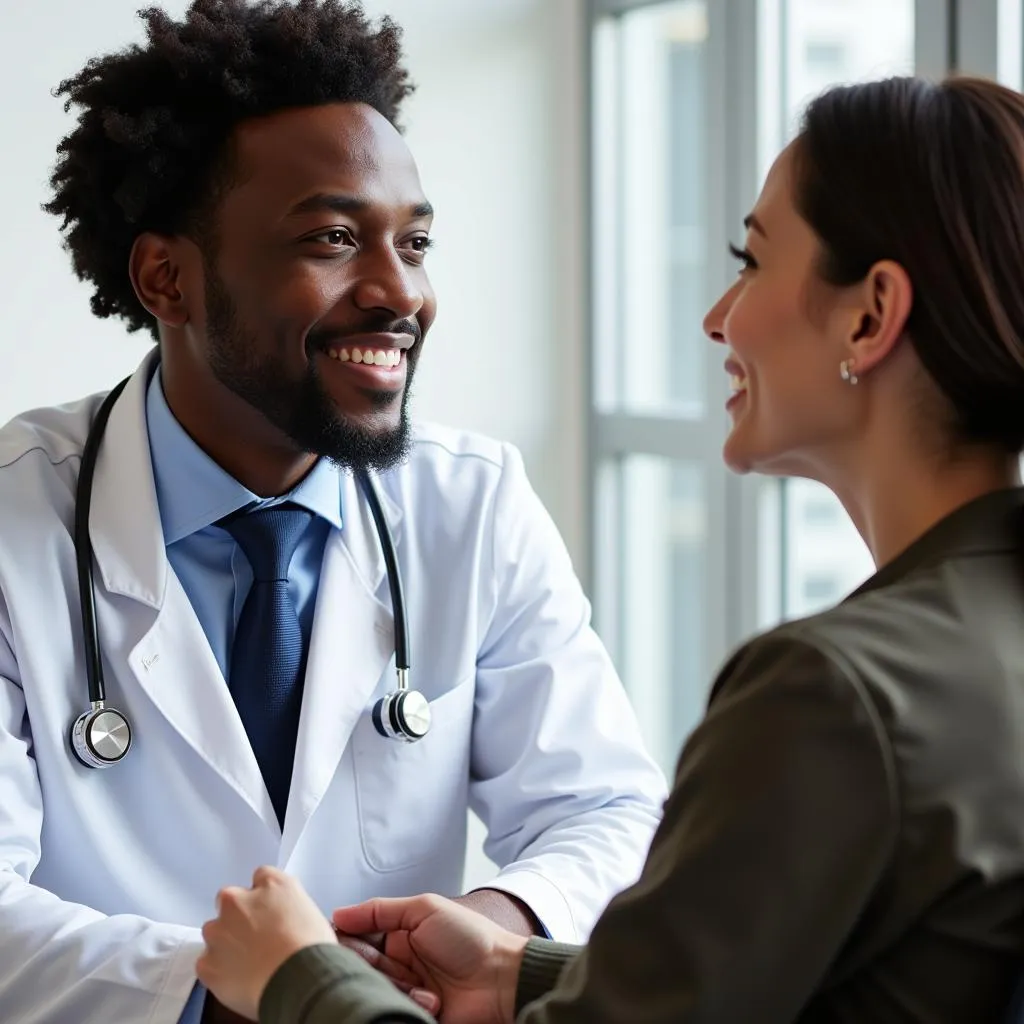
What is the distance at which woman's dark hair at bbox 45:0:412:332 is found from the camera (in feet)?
5.56

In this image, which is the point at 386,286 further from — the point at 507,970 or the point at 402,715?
the point at 507,970

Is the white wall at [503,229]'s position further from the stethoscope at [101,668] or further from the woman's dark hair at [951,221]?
the woman's dark hair at [951,221]

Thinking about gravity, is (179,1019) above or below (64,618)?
below

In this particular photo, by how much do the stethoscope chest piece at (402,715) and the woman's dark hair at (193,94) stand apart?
1.93 ft

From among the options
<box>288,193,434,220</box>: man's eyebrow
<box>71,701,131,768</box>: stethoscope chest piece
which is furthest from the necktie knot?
<box>288,193,434,220</box>: man's eyebrow

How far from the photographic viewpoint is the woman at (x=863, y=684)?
0.83 metres

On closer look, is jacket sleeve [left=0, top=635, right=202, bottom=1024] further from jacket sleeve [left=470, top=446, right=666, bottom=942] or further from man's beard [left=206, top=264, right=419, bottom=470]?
man's beard [left=206, top=264, right=419, bottom=470]

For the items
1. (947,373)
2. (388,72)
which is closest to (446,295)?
(388,72)

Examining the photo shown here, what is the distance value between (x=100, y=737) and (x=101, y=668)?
73mm

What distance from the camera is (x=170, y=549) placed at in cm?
160

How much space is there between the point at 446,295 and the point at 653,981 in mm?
2206

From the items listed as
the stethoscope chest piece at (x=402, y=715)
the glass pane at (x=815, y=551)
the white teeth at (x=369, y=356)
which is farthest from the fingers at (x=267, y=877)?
the glass pane at (x=815, y=551)

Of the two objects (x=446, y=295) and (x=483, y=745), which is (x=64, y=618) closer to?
(x=483, y=745)

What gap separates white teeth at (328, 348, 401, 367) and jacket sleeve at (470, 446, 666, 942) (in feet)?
0.70
